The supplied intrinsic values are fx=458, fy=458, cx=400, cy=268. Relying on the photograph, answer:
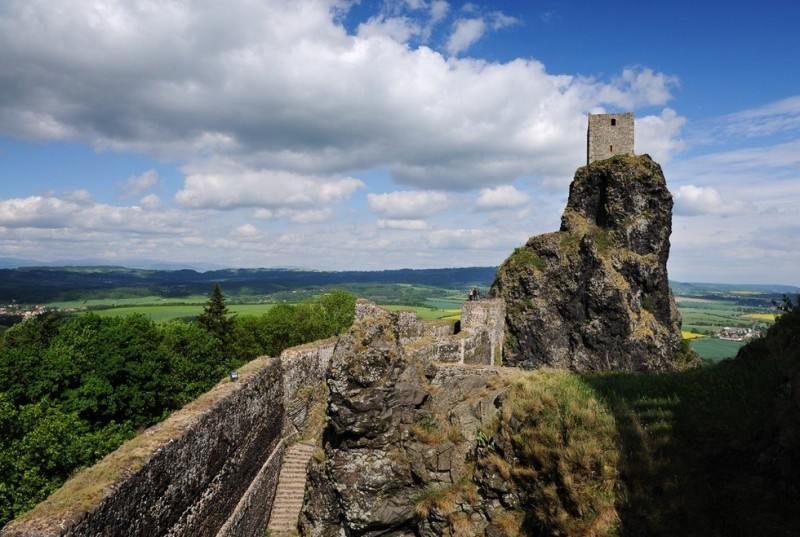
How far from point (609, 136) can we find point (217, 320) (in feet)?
163

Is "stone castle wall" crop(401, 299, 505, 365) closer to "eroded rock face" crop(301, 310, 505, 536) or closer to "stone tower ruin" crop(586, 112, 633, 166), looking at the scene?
"eroded rock face" crop(301, 310, 505, 536)

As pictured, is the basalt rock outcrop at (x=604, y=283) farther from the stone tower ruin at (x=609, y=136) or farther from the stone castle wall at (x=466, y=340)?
the stone castle wall at (x=466, y=340)

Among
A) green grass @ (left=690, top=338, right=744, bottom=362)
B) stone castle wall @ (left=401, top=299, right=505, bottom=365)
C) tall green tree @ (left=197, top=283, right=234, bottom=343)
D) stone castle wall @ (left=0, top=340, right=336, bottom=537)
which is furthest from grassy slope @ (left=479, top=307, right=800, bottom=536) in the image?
green grass @ (left=690, top=338, right=744, bottom=362)

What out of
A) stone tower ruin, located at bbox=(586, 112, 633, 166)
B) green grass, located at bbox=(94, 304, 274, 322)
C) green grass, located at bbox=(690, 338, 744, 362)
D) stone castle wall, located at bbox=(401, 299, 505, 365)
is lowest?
green grass, located at bbox=(94, 304, 274, 322)

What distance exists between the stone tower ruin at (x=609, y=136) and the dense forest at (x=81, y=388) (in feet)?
155

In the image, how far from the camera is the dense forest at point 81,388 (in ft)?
55.7

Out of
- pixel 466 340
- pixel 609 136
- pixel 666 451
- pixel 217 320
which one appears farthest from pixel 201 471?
pixel 609 136

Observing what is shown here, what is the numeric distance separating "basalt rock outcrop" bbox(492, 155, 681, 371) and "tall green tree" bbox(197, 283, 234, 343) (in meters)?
29.5

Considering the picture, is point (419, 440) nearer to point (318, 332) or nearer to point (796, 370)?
point (796, 370)

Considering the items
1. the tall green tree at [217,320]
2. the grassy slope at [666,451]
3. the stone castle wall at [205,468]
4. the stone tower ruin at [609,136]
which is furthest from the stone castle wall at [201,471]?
the stone tower ruin at [609,136]

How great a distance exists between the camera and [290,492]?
14.5 m

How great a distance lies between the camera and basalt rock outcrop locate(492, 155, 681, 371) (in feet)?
170

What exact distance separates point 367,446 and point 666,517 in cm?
662

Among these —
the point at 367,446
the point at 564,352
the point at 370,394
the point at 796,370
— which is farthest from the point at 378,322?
the point at 564,352
